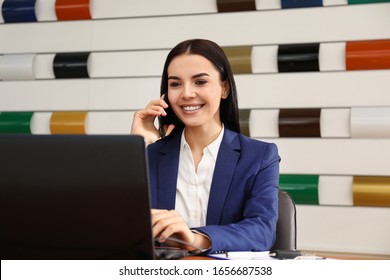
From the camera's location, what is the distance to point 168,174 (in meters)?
2.10

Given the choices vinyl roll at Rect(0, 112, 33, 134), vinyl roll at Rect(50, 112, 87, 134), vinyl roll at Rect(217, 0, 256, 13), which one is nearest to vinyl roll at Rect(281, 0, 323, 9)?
vinyl roll at Rect(217, 0, 256, 13)

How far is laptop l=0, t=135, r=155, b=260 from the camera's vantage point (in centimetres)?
102

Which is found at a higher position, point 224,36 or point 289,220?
point 224,36

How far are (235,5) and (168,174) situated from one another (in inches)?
71.7

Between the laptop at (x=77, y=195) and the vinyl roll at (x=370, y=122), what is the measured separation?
8.35 feet

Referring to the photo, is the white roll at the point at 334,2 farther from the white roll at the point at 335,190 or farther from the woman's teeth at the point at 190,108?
the woman's teeth at the point at 190,108

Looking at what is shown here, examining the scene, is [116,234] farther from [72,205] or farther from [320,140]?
[320,140]

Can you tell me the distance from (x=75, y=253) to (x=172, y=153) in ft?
3.58

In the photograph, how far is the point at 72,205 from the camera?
1037 mm

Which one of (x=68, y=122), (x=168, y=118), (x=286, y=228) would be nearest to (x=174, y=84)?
(x=168, y=118)

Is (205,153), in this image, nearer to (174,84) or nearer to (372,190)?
(174,84)

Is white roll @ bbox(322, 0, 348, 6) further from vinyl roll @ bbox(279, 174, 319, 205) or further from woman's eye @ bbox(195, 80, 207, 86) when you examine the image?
woman's eye @ bbox(195, 80, 207, 86)

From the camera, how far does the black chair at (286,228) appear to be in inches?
78.0

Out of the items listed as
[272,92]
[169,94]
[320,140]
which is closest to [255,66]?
[272,92]
